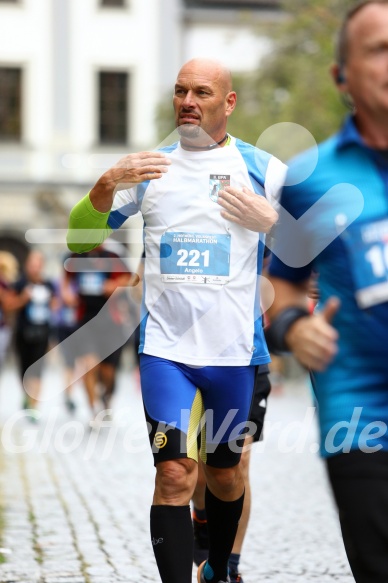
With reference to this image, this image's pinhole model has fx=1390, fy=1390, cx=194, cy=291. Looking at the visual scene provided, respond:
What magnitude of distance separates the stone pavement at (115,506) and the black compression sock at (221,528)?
2.42 feet

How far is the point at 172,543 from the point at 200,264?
3.38ft

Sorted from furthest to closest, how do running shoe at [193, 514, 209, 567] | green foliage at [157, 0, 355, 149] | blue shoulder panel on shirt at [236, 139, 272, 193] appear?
green foliage at [157, 0, 355, 149] → running shoe at [193, 514, 209, 567] → blue shoulder panel on shirt at [236, 139, 272, 193]

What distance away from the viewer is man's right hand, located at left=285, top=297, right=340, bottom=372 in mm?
3316

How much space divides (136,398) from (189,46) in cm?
2262

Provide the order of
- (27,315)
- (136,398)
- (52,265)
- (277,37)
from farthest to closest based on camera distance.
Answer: (52,265) < (277,37) < (136,398) < (27,315)

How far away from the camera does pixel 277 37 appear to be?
87.6 ft

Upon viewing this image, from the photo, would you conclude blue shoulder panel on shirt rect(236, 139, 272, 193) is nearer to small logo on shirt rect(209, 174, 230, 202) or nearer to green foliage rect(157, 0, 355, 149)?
small logo on shirt rect(209, 174, 230, 202)

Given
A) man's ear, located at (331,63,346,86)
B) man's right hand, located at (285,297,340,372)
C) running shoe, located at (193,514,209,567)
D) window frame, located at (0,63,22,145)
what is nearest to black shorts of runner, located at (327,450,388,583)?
man's right hand, located at (285,297,340,372)

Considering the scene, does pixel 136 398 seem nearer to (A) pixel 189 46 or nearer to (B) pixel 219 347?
(B) pixel 219 347

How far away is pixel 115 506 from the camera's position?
8.66 m

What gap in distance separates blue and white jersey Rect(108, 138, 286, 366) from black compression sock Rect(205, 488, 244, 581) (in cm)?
62

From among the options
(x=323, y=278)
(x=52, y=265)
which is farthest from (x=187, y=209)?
(x=52, y=265)

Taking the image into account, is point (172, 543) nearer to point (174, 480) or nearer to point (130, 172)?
point (174, 480)

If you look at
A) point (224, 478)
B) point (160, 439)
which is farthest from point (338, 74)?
point (224, 478)
